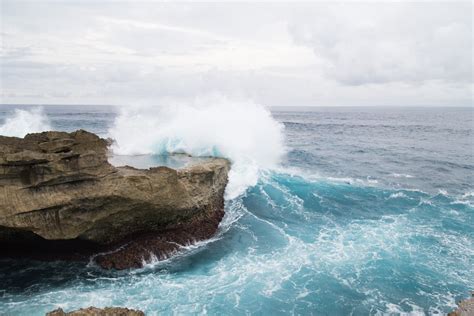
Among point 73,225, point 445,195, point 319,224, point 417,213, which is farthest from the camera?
point 445,195

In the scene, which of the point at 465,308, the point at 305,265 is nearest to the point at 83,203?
the point at 305,265

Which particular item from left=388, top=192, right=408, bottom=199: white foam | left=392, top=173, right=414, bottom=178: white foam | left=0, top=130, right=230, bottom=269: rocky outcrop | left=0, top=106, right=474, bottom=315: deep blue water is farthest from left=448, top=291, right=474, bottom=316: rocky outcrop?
left=392, top=173, right=414, bottom=178: white foam

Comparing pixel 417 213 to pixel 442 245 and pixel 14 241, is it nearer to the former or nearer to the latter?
pixel 442 245

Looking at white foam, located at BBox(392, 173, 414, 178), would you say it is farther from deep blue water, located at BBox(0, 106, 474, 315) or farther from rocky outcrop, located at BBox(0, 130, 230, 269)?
rocky outcrop, located at BBox(0, 130, 230, 269)

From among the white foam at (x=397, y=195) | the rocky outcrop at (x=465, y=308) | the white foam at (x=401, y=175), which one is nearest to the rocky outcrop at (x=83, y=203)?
the rocky outcrop at (x=465, y=308)

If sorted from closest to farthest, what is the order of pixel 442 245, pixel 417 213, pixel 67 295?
pixel 67 295 < pixel 442 245 < pixel 417 213

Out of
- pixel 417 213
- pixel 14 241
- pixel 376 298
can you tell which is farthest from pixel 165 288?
pixel 417 213
